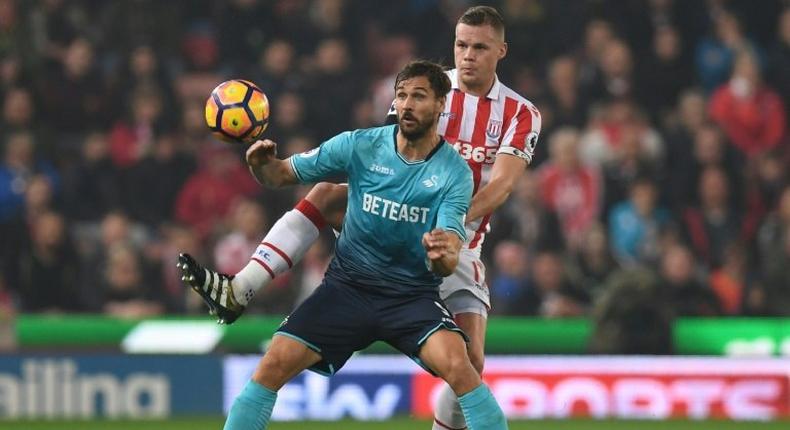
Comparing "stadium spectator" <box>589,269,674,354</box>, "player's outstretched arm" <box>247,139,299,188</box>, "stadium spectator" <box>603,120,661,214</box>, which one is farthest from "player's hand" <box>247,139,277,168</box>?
"stadium spectator" <box>603,120,661,214</box>

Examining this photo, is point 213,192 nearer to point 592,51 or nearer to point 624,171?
point 624,171

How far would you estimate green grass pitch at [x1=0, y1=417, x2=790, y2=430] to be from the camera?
1087cm

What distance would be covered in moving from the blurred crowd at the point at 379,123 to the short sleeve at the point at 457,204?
5458 millimetres

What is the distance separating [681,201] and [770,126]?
1.34 meters

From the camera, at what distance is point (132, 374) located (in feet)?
38.8

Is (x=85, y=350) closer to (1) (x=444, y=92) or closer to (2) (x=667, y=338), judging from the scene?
(2) (x=667, y=338)

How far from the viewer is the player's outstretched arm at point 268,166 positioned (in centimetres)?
694

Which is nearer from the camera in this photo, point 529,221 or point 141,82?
point 529,221

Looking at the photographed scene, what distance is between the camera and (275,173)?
7.07 m

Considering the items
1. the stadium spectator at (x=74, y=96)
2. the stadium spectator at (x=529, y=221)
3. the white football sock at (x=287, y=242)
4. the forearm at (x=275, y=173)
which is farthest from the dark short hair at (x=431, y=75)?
the stadium spectator at (x=74, y=96)

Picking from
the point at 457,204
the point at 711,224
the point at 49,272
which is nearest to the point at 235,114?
the point at 457,204

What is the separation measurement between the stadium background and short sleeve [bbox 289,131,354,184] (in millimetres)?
4135

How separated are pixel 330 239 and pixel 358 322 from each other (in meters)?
6.59

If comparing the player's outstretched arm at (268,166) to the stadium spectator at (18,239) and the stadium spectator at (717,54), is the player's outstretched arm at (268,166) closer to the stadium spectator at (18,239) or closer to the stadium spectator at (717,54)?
the stadium spectator at (18,239)
